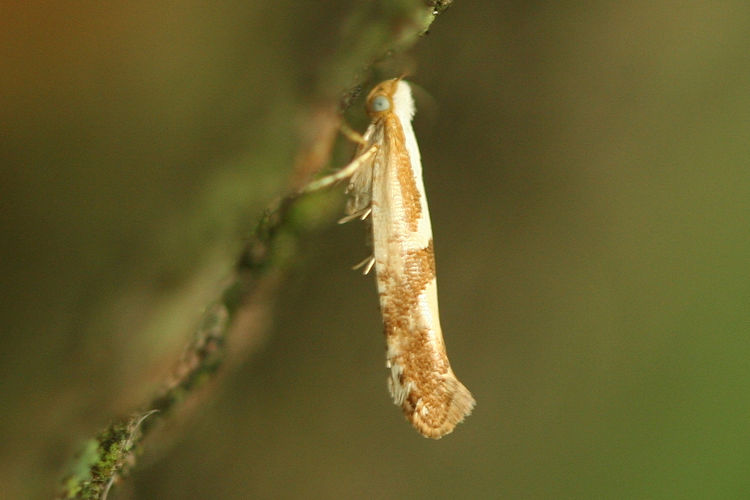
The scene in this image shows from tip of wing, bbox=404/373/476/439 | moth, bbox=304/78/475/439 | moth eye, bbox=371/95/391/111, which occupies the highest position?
moth eye, bbox=371/95/391/111

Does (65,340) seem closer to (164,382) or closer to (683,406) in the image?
(164,382)

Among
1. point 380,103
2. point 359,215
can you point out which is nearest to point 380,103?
point 380,103

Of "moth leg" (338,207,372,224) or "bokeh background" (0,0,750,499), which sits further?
"moth leg" (338,207,372,224)

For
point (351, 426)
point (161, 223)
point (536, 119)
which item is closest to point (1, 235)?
point (161, 223)

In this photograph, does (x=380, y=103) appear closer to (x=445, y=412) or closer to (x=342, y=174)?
(x=342, y=174)

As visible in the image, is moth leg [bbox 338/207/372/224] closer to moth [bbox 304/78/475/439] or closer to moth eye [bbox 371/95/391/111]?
moth [bbox 304/78/475/439]

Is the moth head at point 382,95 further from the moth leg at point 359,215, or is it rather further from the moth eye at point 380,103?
the moth leg at point 359,215

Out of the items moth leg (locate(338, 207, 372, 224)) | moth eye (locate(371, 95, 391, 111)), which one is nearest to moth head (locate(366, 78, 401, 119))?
moth eye (locate(371, 95, 391, 111))
